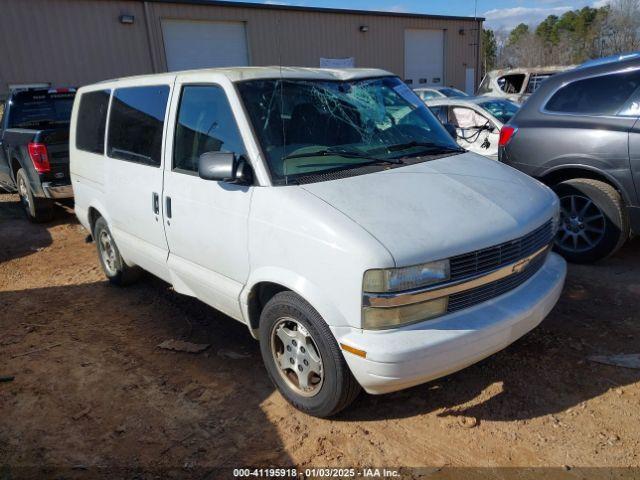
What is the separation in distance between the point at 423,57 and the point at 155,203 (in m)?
24.9

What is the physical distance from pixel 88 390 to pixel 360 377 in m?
2.01

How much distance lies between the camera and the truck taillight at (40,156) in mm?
7105

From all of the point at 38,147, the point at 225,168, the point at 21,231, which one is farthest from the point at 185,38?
the point at 225,168

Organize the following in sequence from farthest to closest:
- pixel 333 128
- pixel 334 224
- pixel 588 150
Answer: pixel 588 150, pixel 333 128, pixel 334 224

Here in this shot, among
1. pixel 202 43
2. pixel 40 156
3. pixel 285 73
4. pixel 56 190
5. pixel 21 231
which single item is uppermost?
pixel 202 43

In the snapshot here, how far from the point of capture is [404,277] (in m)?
2.50

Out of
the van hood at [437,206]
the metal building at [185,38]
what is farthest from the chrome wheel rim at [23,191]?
the metal building at [185,38]

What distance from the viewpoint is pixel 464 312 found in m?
2.71

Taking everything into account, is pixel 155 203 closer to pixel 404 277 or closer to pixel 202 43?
pixel 404 277

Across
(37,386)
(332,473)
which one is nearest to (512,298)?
(332,473)

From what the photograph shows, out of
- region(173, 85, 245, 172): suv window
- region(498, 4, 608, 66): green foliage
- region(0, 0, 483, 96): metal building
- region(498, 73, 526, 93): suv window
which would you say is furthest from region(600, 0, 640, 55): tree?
region(173, 85, 245, 172): suv window

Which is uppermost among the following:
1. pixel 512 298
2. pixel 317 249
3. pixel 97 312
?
pixel 317 249

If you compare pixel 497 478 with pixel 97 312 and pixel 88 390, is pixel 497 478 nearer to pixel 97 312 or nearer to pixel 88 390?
pixel 88 390

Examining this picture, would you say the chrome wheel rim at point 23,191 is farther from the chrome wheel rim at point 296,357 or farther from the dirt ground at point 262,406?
the chrome wheel rim at point 296,357
